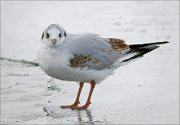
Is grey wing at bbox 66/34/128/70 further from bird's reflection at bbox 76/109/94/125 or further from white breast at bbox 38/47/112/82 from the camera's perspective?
bird's reflection at bbox 76/109/94/125

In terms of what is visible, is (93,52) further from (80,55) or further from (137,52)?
(137,52)

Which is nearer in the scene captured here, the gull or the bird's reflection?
the bird's reflection

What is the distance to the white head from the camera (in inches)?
208

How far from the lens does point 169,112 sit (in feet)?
18.1

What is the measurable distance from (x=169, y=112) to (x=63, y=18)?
5626 millimetres

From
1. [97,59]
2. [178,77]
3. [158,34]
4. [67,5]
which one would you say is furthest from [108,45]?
[67,5]

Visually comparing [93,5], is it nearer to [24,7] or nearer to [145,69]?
[24,7]

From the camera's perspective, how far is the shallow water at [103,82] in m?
5.40

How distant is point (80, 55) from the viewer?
554cm

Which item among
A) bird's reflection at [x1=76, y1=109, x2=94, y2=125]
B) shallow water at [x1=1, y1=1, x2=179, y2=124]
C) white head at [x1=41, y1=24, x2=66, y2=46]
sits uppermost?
white head at [x1=41, y1=24, x2=66, y2=46]

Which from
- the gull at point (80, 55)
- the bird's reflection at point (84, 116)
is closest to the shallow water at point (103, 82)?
the bird's reflection at point (84, 116)

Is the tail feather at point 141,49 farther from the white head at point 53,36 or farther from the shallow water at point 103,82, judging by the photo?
the white head at point 53,36

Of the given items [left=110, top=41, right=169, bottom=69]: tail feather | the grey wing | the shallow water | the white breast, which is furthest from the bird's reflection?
[left=110, top=41, right=169, bottom=69]: tail feather

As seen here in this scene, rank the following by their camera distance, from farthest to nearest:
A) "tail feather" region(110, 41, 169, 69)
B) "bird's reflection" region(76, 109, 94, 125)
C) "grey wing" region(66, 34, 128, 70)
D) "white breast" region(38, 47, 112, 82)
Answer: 1. "tail feather" region(110, 41, 169, 69)
2. "grey wing" region(66, 34, 128, 70)
3. "white breast" region(38, 47, 112, 82)
4. "bird's reflection" region(76, 109, 94, 125)
